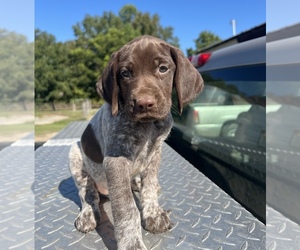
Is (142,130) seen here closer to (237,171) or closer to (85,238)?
(85,238)

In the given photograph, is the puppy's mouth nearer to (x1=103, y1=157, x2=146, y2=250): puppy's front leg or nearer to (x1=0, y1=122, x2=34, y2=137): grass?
(x1=103, y1=157, x2=146, y2=250): puppy's front leg

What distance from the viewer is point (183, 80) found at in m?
2.30

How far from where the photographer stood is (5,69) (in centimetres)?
278

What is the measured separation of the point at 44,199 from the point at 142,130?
1.28 m

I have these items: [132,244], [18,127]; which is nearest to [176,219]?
[132,244]

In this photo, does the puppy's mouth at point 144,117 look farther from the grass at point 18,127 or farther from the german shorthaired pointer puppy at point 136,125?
the grass at point 18,127

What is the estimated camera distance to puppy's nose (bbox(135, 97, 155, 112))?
197cm

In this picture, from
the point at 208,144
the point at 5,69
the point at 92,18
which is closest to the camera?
the point at 5,69

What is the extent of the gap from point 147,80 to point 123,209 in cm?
87

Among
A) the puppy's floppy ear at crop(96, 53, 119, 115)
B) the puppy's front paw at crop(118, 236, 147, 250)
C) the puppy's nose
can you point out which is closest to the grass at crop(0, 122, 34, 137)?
the puppy's floppy ear at crop(96, 53, 119, 115)

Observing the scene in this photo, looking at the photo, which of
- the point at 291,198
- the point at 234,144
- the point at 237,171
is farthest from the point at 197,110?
the point at 291,198

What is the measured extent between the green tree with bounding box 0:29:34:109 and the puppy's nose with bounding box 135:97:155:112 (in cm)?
143

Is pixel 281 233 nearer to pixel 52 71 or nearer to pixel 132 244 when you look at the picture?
pixel 132 244

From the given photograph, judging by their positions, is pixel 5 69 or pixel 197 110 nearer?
pixel 5 69
